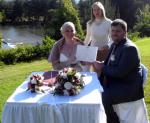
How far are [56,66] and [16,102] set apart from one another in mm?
1753

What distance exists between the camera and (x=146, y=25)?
104 ft

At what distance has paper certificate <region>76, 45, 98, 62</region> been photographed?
5055mm

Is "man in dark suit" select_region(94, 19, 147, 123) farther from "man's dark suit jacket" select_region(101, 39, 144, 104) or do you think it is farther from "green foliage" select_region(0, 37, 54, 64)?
"green foliage" select_region(0, 37, 54, 64)

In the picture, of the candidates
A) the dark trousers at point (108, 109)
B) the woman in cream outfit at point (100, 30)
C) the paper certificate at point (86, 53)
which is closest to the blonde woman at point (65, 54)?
the paper certificate at point (86, 53)

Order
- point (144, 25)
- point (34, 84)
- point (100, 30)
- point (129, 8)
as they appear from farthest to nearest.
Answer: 1. point (129, 8)
2. point (144, 25)
3. point (100, 30)
4. point (34, 84)

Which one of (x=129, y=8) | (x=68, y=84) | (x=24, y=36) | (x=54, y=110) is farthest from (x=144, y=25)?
(x=54, y=110)

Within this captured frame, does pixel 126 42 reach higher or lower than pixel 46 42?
higher

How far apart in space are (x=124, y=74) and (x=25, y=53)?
15032mm

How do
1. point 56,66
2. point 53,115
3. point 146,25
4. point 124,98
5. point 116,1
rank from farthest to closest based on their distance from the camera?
1. point 116,1
2. point 146,25
3. point 56,66
4. point 124,98
5. point 53,115

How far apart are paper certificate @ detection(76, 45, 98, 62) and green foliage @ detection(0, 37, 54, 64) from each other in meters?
13.8

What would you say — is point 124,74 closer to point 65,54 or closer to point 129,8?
point 65,54

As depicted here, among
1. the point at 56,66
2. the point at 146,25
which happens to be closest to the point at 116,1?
the point at 146,25

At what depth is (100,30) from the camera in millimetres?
6043

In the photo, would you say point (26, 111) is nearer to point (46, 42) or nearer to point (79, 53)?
point (79, 53)
